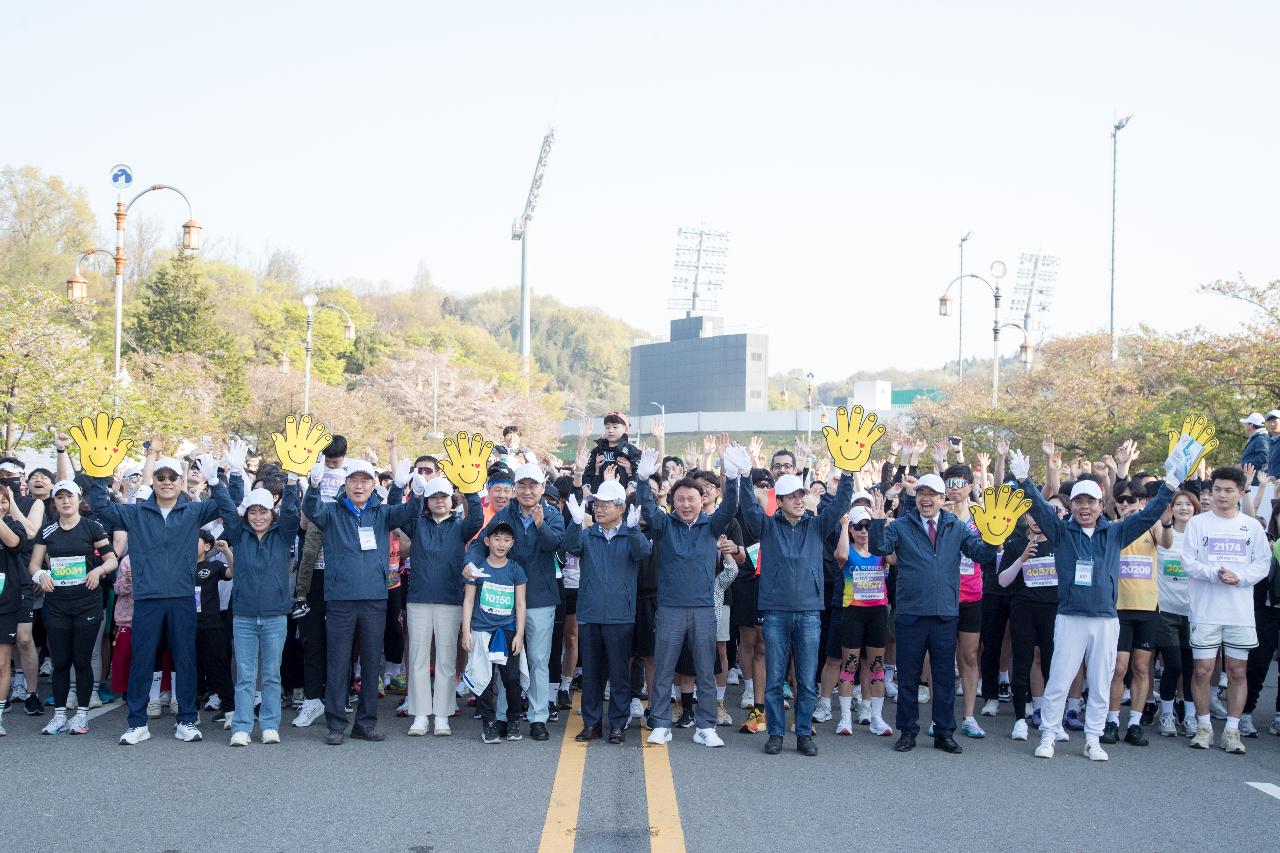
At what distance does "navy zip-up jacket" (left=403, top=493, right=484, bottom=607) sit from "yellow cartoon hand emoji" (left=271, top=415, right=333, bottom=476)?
36.3 inches

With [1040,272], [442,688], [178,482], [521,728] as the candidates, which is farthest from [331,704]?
[1040,272]

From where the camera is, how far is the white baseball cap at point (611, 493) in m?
8.63

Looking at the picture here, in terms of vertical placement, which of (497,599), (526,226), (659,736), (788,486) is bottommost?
(659,736)

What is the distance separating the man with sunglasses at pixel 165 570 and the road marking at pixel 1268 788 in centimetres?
720

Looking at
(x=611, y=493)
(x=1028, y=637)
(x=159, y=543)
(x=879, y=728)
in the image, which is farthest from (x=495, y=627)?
(x=1028, y=637)

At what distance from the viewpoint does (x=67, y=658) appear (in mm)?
8711

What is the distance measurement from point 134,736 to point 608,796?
3611 mm

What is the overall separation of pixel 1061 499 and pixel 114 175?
19.9 m

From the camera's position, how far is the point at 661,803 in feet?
22.1

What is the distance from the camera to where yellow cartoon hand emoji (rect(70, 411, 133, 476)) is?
8641 millimetres

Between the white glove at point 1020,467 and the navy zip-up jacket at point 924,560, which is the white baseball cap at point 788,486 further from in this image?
the white glove at point 1020,467

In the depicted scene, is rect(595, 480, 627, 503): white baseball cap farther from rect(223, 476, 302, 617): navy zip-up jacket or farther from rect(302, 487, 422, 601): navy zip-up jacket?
rect(223, 476, 302, 617): navy zip-up jacket

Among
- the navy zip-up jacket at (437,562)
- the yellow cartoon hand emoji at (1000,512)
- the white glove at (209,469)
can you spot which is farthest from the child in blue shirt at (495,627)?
the yellow cartoon hand emoji at (1000,512)

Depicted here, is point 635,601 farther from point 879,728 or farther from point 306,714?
point 306,714
